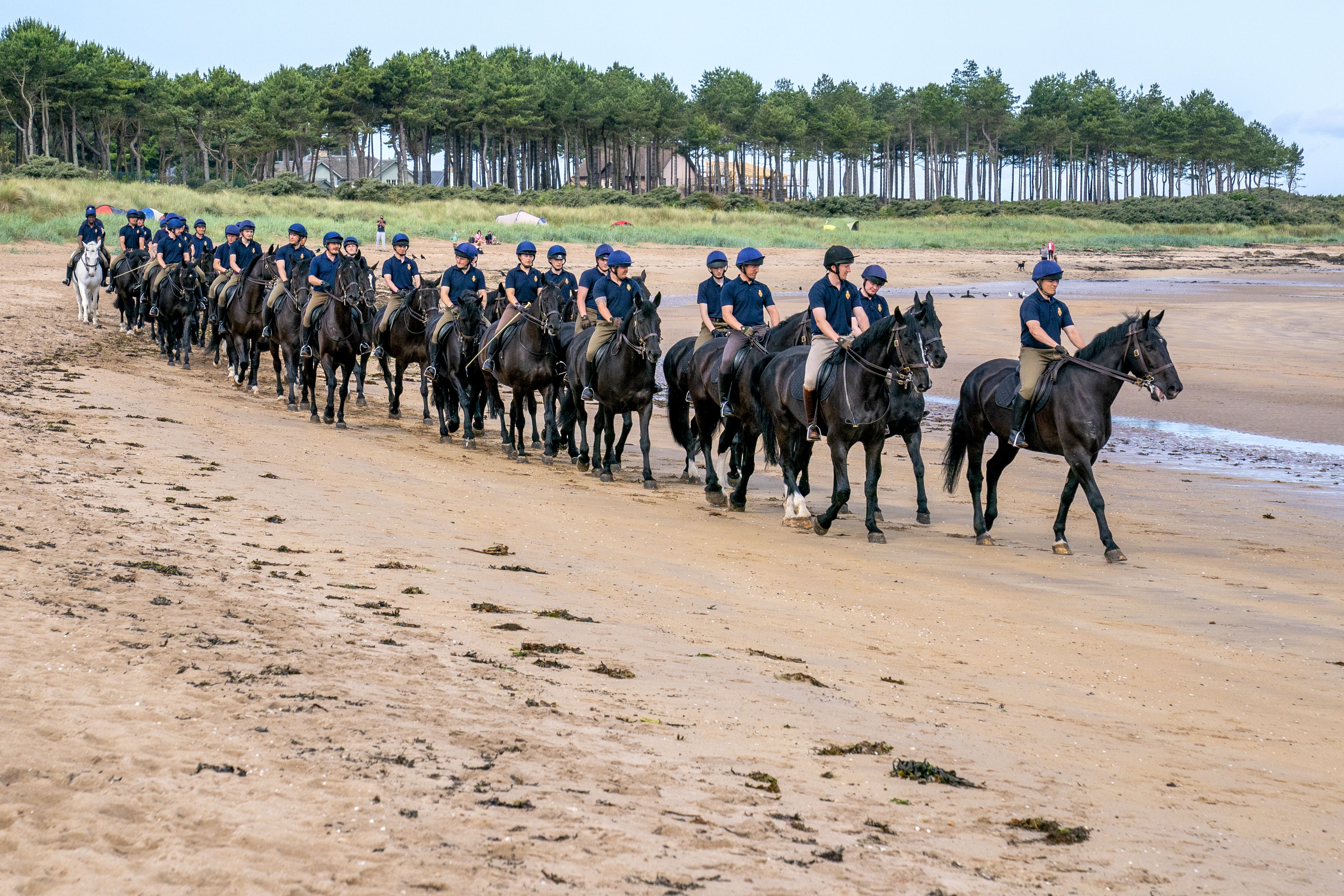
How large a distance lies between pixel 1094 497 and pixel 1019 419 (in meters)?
1.19

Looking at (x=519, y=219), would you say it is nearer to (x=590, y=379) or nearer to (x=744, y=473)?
(x=590, y=379)

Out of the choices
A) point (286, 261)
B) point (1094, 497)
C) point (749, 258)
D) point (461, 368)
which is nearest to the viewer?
point (1094, 497)

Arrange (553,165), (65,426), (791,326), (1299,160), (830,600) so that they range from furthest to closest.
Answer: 1. (1299,160)
2. (553,165)
3. (791,326)
4. (65,426)
5. (830,600)

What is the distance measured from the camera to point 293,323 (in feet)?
63.8

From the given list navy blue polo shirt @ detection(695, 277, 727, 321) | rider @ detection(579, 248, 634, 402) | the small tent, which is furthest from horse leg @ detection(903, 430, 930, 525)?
the small tent

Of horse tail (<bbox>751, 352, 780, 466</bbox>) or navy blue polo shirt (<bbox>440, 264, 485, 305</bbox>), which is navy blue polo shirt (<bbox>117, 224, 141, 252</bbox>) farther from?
horse tail (<bbox>751, 352, 780, 466</bbox>)

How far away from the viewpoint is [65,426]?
1287cm

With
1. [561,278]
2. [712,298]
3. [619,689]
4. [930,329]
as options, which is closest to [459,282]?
[561,278]

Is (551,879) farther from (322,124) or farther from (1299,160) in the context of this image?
(1299,160)

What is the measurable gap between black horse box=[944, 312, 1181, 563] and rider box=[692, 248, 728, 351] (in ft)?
11.3

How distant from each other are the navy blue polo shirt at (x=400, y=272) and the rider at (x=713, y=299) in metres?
6.49

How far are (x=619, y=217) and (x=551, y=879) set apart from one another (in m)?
68.9

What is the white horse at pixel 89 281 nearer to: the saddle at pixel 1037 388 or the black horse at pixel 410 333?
the black horse at pixel 410 333

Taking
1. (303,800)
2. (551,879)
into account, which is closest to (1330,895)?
(551,879)
